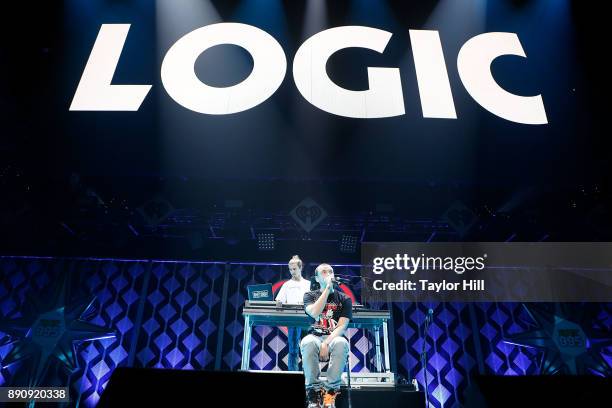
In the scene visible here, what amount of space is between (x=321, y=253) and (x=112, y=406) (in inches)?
202

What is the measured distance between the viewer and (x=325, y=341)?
11.0 ft

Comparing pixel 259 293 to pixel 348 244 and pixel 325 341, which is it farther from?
pixel 348 244

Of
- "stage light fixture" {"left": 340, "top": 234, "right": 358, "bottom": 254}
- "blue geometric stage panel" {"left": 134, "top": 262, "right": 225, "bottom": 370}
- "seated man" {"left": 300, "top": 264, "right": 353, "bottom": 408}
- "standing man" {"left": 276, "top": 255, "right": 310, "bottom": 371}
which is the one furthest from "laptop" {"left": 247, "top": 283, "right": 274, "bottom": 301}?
"stage light fixture" {"left": 340, "top": 234, "right": 358, "bottom": 254}

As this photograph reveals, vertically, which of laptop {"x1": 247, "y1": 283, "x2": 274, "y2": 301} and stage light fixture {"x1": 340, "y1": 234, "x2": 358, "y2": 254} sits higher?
stage light fixture {"x1": 340, "y1": 234, "x2": 358, "y2": 254}

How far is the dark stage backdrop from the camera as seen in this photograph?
19.3ft

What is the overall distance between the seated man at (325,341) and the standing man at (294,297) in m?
1.02

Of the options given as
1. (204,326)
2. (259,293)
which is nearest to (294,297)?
(259,293)

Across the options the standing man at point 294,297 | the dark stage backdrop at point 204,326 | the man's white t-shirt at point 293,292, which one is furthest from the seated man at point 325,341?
the dark stage backdrop at point 204,326

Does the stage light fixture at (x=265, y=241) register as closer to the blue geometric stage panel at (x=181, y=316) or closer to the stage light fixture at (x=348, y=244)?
the blue geometric stage panel at (x=181, y=316)

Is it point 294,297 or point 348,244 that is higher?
point 348,244

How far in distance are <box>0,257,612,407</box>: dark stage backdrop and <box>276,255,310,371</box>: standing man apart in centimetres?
151

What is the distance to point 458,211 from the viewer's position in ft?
18.1

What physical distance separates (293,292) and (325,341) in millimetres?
1604

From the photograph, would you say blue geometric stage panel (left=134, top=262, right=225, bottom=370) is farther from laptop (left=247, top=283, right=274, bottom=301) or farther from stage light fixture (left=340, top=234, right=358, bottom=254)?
stage light fixture (left=340, top=234, right=358, bottom=254)
